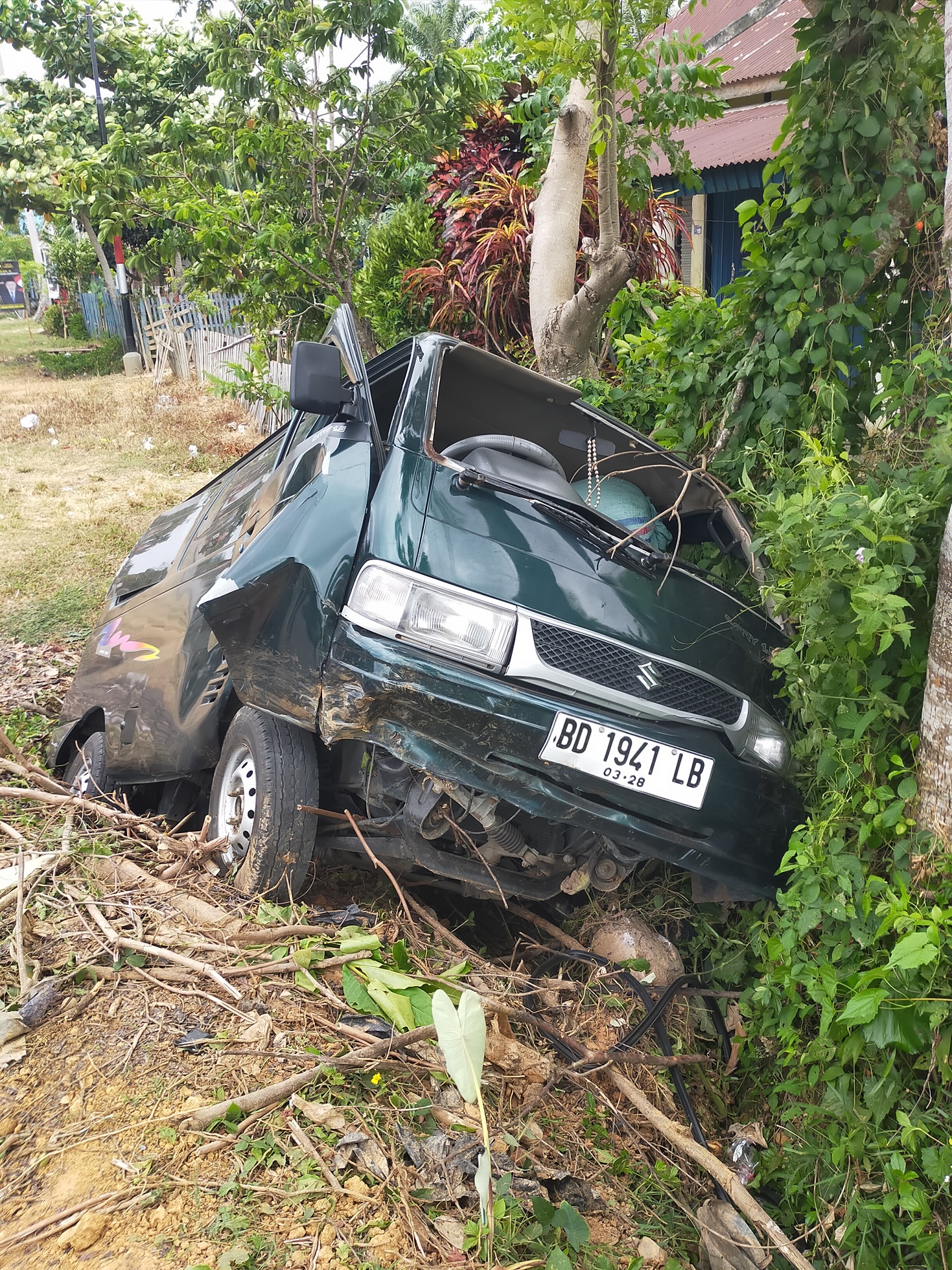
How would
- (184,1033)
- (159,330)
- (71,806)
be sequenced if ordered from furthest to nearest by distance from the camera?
(159,330) < (71,806) < (184,1033)

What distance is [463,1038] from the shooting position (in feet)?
5.63

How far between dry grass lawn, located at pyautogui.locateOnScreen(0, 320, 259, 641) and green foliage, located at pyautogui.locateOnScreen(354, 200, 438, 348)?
250 centimetres

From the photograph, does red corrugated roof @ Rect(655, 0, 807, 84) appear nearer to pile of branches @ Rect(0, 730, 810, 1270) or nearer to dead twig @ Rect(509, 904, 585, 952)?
dead twig @ Rect(509, 904, 585, 952)

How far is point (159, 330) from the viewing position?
58.6ft

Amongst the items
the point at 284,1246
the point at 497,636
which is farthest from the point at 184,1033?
the point at 497,636

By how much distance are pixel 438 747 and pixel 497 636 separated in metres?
0.34

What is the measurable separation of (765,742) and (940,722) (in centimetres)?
58

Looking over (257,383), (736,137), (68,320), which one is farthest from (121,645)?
(68,320)

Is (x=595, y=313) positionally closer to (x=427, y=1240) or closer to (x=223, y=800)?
(x=223, y=800)

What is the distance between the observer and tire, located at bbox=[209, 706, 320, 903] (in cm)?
286

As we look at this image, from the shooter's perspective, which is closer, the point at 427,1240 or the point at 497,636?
the point at 427,1240

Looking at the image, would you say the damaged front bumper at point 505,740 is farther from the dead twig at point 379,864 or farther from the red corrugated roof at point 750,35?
the red corrugated roof at point 750,35

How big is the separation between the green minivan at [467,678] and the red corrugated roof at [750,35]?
5693mm

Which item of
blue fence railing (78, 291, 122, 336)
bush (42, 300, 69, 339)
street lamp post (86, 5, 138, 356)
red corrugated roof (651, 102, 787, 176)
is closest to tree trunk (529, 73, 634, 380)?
red corrugated roof (651, 102, 787, 176)
